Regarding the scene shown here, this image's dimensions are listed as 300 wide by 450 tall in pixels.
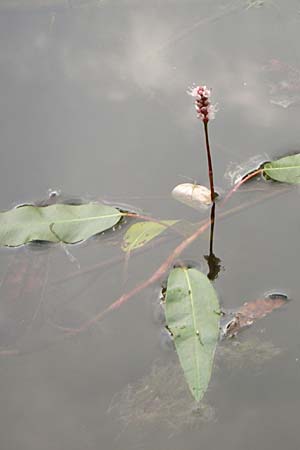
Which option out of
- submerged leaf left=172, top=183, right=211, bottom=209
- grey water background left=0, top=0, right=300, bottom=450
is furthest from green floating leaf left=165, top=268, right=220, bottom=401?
submerged leaf left=172, top=183, right=211, bottom=209

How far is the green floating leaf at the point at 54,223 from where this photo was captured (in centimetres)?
170

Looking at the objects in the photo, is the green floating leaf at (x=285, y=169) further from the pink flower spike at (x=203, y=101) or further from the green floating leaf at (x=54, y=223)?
the green floating leaf at (x=54, y=223)

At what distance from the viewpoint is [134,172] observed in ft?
6.15

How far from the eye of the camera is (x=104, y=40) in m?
2.25

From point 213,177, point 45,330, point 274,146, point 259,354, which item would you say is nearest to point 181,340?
point 259,354

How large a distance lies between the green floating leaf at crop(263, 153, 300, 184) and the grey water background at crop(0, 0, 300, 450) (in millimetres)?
54

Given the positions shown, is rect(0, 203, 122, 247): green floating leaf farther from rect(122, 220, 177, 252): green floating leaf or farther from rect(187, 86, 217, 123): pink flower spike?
rect(187, 86, 217, 123): pink flower spike

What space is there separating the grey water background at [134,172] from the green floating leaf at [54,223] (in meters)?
0.05

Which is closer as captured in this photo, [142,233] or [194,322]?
[194,322]

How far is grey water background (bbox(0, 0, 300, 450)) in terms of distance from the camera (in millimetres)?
1475

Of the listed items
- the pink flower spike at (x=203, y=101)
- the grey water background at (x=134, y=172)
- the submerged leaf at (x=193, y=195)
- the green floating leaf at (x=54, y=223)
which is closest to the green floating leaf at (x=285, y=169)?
the grey water background at (x=134, y=172)

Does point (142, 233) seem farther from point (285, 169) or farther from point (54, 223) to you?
point (285, 169)

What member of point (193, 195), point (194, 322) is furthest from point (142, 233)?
point (194, 322)

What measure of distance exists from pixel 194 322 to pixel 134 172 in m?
0.55
